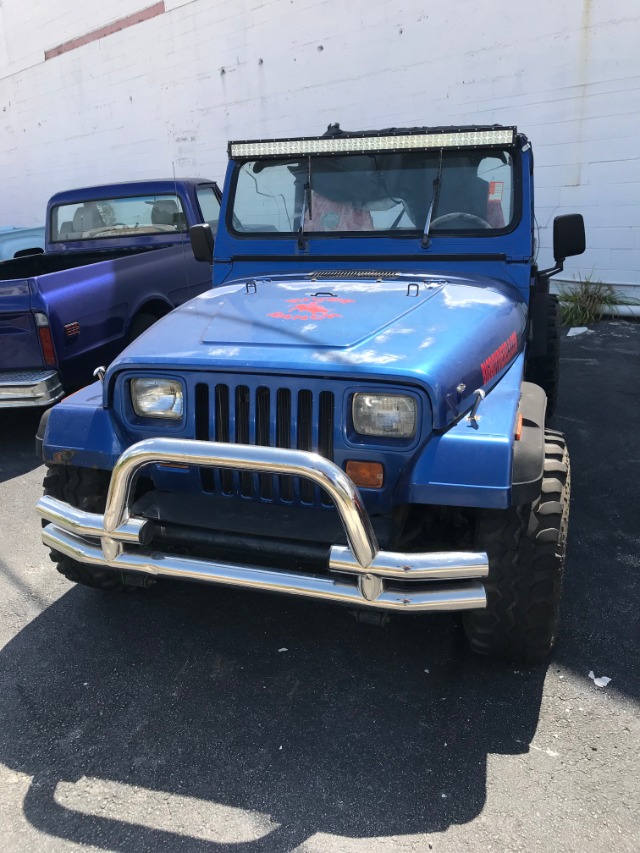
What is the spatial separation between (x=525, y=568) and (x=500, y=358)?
0.84 metres

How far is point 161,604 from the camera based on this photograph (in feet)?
9.48

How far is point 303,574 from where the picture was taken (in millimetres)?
2102

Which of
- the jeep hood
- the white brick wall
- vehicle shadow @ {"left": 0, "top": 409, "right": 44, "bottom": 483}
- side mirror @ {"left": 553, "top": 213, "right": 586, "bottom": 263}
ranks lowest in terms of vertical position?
vehicle shadow @ {"left": 0, "top": 409, "right": 44, "bottom": 483}

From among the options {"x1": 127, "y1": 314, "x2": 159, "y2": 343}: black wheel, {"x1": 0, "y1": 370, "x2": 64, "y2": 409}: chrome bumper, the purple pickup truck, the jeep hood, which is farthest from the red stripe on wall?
the jeep hood

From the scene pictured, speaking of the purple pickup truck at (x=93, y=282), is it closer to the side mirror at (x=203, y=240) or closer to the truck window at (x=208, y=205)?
the truck window at (x=208, y=205)

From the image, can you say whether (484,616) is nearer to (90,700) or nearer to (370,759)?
(370,759)

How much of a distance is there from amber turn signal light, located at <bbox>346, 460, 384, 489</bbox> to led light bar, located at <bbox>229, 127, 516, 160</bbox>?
182cm

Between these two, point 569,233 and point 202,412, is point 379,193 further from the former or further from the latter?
point 202,412

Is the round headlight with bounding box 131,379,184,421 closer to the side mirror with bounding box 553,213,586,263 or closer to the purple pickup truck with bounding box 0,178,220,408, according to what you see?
the side mirror with bounding box 553,213,586,263

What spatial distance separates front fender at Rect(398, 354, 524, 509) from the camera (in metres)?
2.03

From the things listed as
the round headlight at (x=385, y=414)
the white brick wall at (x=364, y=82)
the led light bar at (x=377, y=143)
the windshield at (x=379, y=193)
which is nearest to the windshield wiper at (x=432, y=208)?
the windshield at (x=379, y=193)

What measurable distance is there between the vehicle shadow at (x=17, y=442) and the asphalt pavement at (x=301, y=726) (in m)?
1.49

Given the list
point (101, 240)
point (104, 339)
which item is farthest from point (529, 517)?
point (101, 240)

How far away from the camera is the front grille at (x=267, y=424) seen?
2.22 m
